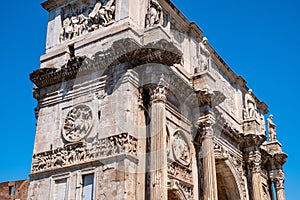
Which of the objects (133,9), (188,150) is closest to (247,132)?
(188,150)

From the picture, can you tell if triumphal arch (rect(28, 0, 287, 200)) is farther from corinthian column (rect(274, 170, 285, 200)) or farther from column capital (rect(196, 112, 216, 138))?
corinthian column (rect(274, 170, 285, 200))

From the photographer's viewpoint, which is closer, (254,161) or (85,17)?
(85,17)

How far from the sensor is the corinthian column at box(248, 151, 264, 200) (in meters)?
17.5

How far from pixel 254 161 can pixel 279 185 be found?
3.98m

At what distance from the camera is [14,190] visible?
28.4 meters

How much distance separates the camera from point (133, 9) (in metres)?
12.9

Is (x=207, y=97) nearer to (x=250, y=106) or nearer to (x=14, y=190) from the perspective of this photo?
(x=250, y=106)

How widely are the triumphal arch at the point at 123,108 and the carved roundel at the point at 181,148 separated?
0.03 m

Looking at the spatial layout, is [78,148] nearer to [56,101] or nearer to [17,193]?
[56,101]

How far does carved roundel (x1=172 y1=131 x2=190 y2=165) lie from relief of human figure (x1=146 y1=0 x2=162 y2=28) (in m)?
3.45

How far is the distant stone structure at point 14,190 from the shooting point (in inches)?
1098

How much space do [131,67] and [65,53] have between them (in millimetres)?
2806

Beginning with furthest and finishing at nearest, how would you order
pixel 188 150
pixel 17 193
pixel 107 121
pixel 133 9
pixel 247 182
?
pixel 17 193
pixel 247 182
pixel 188 150
pixel 133 9
pixel 107 121

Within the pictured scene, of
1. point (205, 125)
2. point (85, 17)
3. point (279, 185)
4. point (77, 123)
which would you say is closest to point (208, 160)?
point (205, 125)
